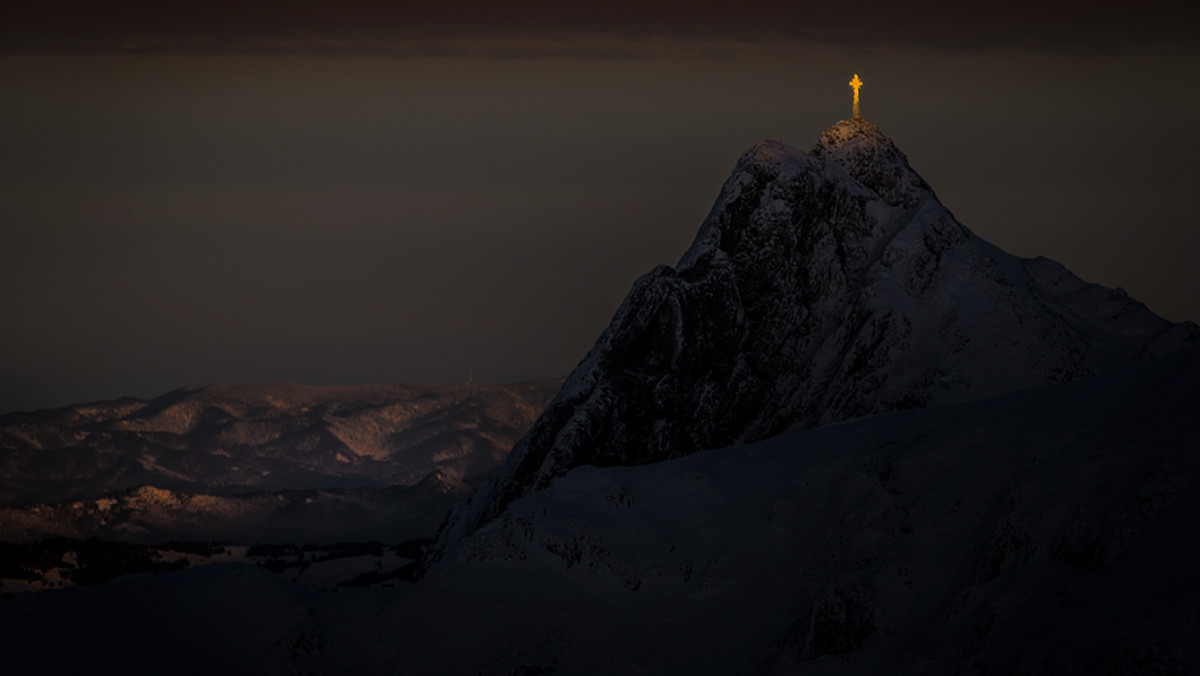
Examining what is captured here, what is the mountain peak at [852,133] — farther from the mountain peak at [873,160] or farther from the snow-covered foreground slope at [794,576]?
the snow-covered foreground slope at [794,576]

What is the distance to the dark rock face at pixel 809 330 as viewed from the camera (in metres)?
104

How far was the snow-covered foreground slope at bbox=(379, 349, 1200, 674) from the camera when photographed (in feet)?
196

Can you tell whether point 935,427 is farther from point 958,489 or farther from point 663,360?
point 663,360

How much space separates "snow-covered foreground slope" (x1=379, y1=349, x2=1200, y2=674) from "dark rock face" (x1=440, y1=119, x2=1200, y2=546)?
17250mm

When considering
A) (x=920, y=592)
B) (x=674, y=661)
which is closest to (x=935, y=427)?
(x=920, y=592)

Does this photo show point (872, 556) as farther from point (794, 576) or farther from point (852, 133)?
point (852, 133)

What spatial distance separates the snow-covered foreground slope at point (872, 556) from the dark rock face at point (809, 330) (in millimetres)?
17250

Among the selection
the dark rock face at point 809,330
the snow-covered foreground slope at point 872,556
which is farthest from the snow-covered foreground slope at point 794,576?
the dark rock face at point 809,330

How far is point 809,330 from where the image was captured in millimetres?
114312

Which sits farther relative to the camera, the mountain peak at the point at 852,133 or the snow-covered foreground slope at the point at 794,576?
the mountain peak at the point at 852,133

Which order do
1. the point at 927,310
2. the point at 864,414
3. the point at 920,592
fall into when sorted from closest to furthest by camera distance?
the point at 920,592 → the point at 864,414 → the point at 927,310

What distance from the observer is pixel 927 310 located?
10800 cm

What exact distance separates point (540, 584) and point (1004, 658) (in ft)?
90.5

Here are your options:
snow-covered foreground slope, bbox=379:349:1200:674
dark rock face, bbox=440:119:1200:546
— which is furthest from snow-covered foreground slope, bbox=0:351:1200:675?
dark rock face, bbox=440:119:1200:546
